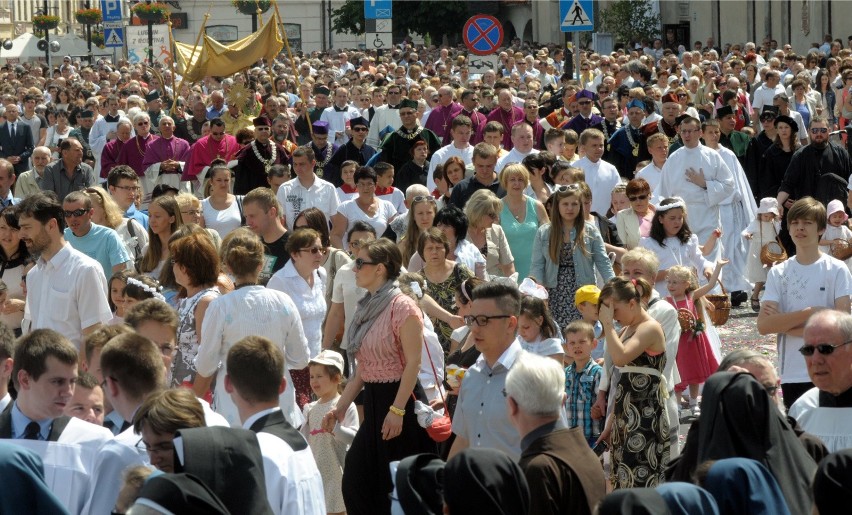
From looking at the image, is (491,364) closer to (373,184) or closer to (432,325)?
(432,325)

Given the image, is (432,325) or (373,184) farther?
(373,184)

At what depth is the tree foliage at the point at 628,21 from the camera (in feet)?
166

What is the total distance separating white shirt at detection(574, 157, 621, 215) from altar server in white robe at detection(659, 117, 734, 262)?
0.51 m

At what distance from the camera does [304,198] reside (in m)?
12.7

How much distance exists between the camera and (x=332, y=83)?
90.2 feet

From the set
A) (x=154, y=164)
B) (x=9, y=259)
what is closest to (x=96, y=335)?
(x=9, y=259)

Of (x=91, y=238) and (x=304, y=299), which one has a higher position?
(x=91, y=238)

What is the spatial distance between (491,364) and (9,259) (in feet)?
15.7

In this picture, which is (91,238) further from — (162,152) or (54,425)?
(162,152)

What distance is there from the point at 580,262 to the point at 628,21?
138ft

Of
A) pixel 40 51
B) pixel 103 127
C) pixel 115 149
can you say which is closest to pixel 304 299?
pixel 115 149

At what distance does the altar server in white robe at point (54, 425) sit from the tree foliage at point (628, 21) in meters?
46.4

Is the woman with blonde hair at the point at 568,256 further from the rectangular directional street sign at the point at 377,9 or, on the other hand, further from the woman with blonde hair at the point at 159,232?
the rectangular directional street sign at the point at 377,9

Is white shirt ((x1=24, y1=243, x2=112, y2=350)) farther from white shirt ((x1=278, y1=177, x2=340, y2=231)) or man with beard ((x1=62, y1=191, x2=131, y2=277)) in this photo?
white shirt ((x1=278, y1=177, x2=340, y2=231))
